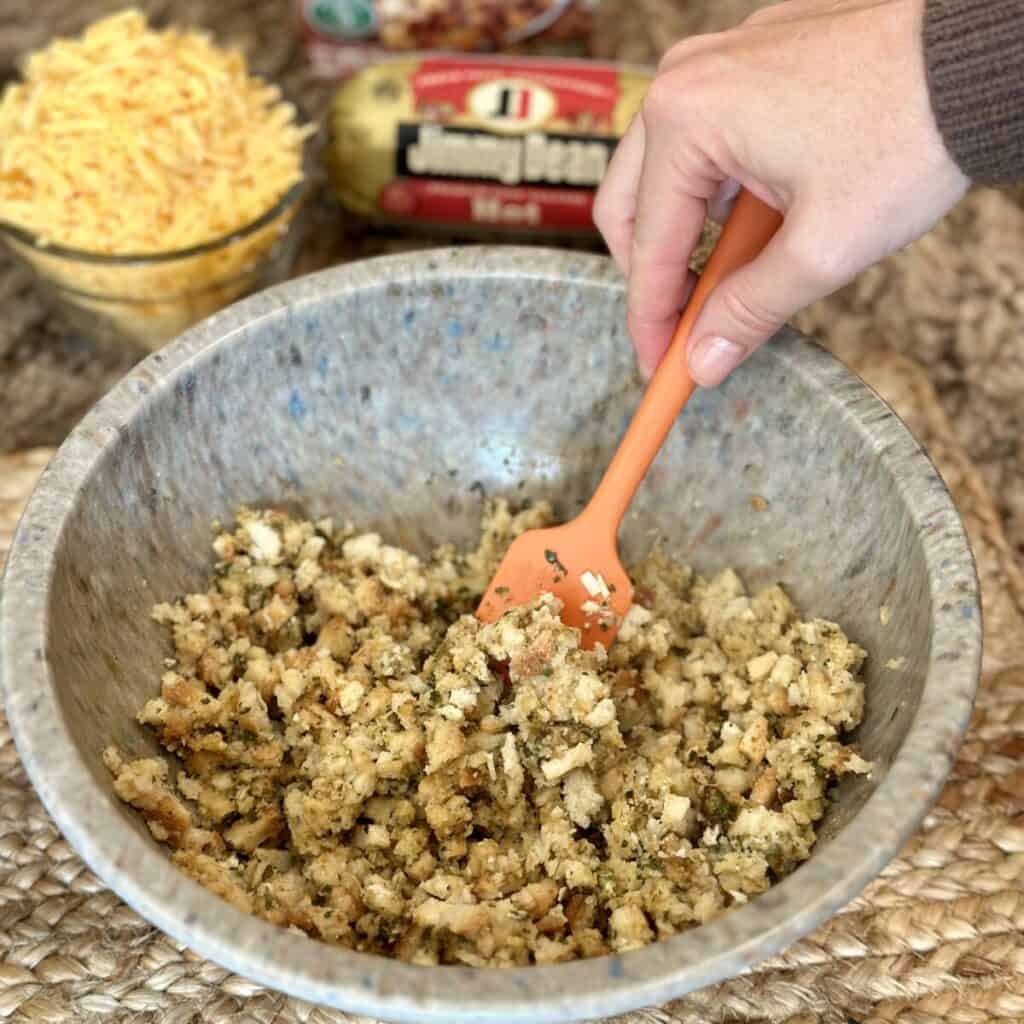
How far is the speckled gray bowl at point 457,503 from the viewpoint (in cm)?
64

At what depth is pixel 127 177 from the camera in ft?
4.03

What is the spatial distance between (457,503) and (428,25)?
2.44ft

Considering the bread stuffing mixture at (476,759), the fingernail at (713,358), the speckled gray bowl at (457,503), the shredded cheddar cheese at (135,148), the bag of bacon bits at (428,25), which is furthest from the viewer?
the bag of bacon bits at (428,25)

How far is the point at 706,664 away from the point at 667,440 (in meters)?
0.20

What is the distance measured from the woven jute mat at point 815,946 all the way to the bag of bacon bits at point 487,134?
2.40 ft

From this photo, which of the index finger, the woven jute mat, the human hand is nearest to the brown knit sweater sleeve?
the human hand

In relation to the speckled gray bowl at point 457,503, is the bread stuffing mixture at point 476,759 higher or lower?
lower

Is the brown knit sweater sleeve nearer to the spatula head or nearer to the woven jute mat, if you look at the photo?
the spatula head

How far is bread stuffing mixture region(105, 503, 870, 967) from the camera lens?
778 millimetres

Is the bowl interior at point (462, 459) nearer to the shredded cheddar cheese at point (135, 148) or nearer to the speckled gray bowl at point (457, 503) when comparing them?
the speckled gray bowl at point (457, 503)

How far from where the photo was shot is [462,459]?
3.58 ft

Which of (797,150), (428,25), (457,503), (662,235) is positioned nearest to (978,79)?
(797,150)

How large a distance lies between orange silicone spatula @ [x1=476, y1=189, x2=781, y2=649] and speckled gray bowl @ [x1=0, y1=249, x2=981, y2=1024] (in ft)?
0.28

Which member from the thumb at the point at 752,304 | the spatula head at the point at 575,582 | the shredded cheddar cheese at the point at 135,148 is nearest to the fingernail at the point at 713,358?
the thumb at the point at 752,304
